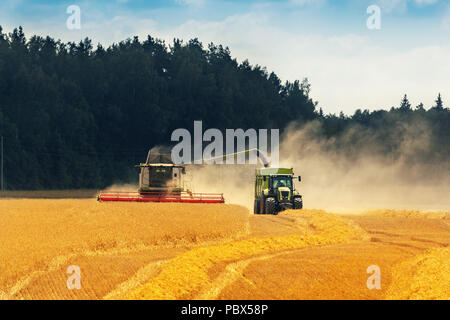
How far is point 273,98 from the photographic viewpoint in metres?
120

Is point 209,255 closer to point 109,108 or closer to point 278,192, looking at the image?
point 278,192

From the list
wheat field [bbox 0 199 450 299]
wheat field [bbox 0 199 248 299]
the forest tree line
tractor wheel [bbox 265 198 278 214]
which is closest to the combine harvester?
tractor wheel [bbox 265 198 278 214]

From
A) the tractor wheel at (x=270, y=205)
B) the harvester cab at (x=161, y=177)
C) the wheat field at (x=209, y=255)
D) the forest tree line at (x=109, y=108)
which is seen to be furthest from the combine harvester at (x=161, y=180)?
the forest tree line at (x=109, y=108)

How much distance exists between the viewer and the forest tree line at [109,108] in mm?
85062

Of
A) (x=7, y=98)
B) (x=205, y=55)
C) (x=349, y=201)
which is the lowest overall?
(x=349, y=201)

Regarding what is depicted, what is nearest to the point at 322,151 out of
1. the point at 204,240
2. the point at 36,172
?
the point at 36,172

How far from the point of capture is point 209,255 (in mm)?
21250

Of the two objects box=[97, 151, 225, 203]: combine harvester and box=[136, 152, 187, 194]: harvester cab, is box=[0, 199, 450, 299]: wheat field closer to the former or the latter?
box=[97, 151, 225, 203]: combine harvester

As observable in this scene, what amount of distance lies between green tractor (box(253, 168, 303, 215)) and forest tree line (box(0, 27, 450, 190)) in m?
49.6

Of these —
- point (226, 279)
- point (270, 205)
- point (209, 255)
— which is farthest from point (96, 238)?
point (270, 205)

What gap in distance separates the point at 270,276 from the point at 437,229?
18.0 m

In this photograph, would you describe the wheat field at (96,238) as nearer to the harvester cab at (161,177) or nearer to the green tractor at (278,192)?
the green tractor at (278,192)

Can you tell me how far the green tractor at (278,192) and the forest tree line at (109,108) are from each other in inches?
1951
